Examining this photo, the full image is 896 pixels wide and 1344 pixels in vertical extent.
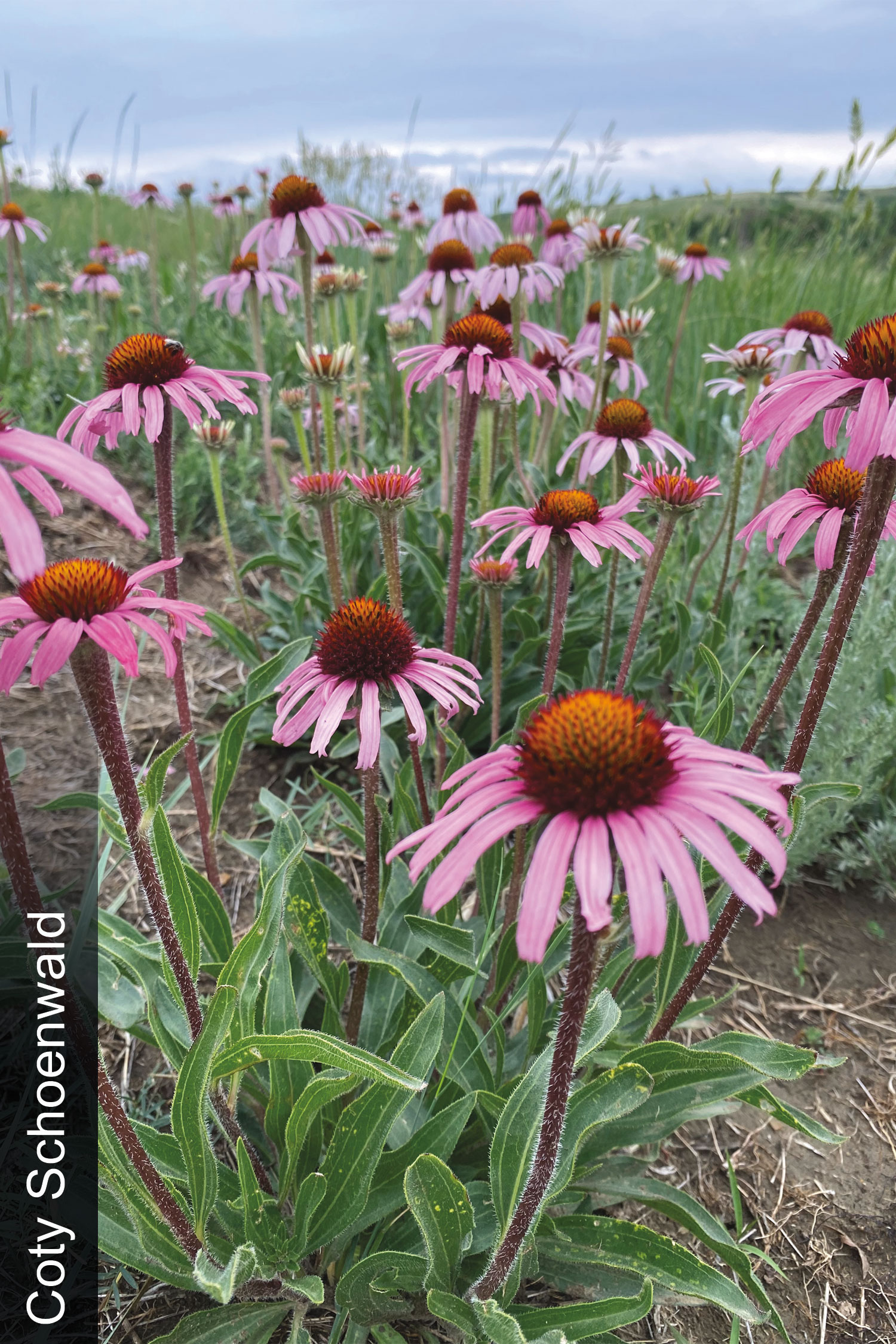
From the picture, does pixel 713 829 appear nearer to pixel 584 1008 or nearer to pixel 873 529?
pixel 584 1008

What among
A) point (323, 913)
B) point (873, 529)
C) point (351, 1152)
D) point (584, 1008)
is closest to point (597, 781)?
point (584, 1008)

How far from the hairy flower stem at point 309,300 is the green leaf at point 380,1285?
6.34ft

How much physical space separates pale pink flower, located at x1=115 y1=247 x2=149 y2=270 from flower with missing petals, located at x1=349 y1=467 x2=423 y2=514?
5.77m

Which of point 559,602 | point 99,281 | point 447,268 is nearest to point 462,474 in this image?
point 559,602

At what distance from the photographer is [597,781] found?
835mm

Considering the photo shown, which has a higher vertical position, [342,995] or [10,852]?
[10,852]

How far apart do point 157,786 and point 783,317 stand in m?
4.82

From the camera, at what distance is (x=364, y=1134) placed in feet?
4.31

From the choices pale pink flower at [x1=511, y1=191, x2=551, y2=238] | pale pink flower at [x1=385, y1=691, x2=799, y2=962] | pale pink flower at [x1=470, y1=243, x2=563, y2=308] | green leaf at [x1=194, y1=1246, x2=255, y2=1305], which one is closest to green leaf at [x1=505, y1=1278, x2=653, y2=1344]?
green leaf at [x1=194, y1=1246, x2=255, y2=1305]

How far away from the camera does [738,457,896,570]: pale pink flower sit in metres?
1.37

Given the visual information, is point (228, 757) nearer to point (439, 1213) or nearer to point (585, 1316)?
point (439, 1213)

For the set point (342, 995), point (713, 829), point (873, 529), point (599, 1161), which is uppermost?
point (873, 529)

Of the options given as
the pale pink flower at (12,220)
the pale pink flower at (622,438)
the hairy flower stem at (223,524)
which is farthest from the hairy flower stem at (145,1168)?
the pale pink flower at (12,220)

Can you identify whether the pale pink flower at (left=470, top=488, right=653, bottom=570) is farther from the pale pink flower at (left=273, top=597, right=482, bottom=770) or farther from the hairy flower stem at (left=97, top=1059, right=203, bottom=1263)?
the hairy flower stem at (left=97, top=1059, right=203, bottom=1263)
